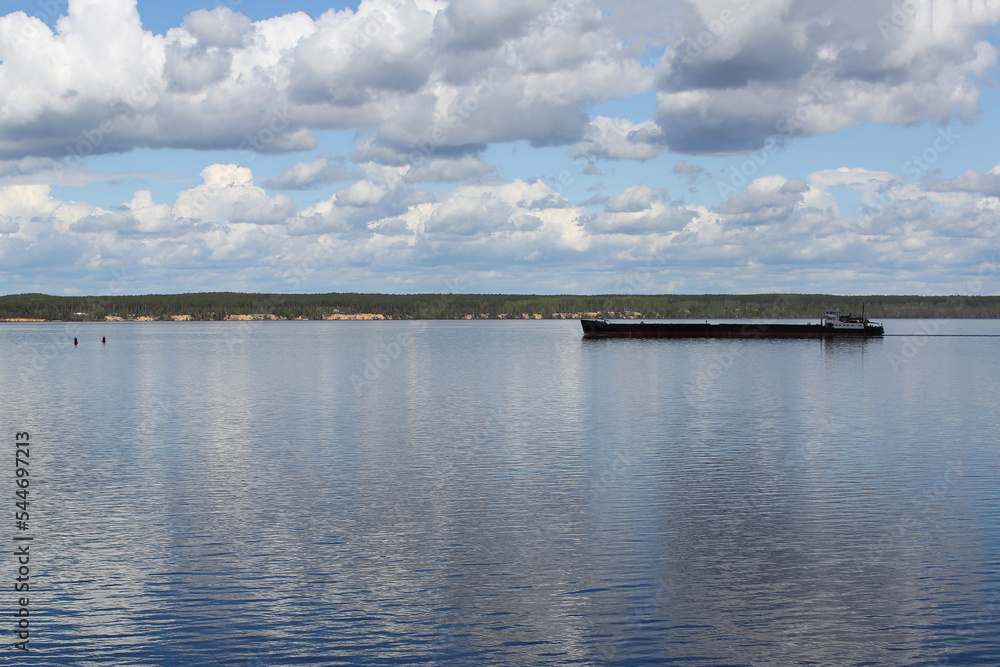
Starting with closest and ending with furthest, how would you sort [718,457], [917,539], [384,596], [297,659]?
[297,659] → [384,596] → [917,539] → [718,457]

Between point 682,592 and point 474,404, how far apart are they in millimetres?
42519

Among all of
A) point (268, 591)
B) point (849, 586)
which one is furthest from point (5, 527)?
point (849, 586)

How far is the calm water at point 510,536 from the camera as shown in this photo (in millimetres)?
17562

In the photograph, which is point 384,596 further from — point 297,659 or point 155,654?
point 155,654

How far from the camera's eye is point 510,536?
25.2 meters

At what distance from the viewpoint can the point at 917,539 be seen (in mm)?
24969

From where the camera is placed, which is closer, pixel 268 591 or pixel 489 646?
pixel 489 646

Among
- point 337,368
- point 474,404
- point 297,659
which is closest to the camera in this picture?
point 297,659

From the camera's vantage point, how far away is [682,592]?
20297 millimetres

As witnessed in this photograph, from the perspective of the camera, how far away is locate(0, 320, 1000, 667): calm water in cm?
1756

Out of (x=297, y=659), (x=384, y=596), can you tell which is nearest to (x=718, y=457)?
(x=384, y=596)

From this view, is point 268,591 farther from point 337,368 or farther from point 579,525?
point 337,368

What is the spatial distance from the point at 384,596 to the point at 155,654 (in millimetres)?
5163

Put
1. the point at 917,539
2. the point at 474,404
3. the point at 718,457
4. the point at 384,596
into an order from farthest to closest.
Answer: the point at 474,404 → the point at 718,457 → the point at 917,539 → the point at 384,596
